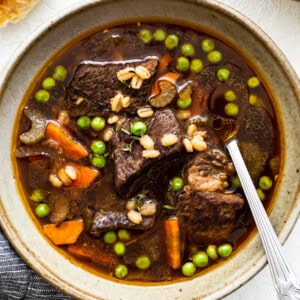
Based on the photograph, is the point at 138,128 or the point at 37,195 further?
the point at 37,195

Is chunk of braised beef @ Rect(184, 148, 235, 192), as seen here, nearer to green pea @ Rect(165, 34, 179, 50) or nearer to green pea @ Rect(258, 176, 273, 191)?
Answer: green pea @ Rect(258, 176, 273, 191)

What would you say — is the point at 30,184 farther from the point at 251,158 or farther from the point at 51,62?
the point at 251,158

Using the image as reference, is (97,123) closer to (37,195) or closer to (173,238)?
(37,195)

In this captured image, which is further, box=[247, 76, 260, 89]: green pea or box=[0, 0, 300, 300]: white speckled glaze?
box=[247, 76, 260, 89]: green pea

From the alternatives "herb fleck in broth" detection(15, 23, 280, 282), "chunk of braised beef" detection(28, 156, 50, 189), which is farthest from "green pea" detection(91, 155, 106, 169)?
"chunk of braised beef" detection(28, 156, 50, 189)

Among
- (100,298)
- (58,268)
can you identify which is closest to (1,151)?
(58,268)

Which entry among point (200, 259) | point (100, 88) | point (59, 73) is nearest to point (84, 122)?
point (100, 88)

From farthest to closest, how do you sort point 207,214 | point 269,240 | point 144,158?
point 207,214 → point 144,158 → point 269,240
